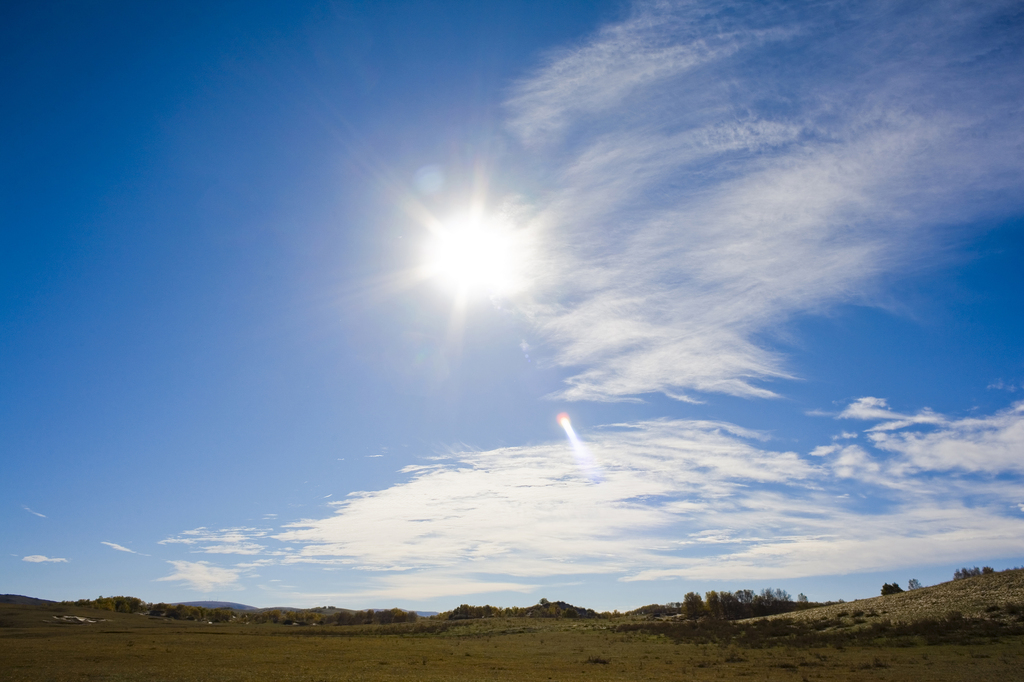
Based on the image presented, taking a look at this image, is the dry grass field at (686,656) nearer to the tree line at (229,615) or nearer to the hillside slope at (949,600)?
the hillside slope at (949,600)

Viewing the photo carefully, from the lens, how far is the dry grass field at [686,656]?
3116cm

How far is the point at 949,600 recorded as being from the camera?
55000mm

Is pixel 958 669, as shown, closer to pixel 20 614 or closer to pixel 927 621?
pixel 927 621

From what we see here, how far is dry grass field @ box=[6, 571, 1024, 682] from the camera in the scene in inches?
1227

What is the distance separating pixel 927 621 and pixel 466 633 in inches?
2480

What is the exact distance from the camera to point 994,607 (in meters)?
47.7

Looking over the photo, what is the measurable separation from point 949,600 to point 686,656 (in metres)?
33.5

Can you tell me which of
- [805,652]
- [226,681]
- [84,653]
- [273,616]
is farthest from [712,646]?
[273,616]

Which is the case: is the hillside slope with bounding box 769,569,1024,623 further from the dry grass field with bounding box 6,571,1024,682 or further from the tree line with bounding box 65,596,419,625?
the tree line with bounding box 65,596,419,625

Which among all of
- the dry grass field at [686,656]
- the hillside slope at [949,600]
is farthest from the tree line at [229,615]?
the hillside slope at [949,600]

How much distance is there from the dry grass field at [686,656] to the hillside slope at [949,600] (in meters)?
0.25

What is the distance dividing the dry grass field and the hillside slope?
254 mm

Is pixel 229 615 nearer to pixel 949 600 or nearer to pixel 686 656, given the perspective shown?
pixel 686 656

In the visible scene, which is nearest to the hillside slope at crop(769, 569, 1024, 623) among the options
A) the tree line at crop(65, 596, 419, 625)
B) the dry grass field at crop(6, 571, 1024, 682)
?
the dry grass field at crop(6, 571, 1024, 682)
